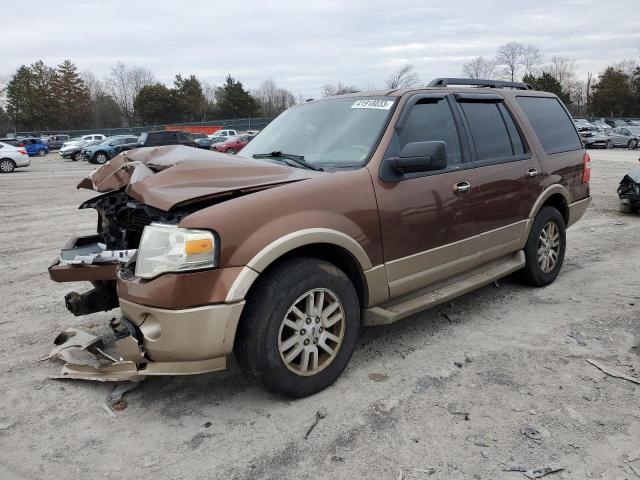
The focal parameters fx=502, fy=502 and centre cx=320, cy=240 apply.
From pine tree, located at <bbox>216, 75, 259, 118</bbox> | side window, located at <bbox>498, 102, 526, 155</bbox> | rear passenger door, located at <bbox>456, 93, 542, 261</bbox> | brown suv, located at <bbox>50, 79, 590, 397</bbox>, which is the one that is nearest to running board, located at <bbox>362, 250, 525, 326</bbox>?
brown suv, located at <bbox>50, 79, 590, 397</bbox>

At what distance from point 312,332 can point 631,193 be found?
875cm

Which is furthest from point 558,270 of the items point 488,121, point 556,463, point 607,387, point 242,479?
point 242,479

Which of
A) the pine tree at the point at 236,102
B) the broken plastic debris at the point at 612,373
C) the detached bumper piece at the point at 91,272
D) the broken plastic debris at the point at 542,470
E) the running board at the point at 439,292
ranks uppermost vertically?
the pine tree at the point at 236,102

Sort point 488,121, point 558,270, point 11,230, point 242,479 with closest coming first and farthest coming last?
point 242,479, point 488,121, point 558,270, point 11,230

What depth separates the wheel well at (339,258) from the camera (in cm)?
318

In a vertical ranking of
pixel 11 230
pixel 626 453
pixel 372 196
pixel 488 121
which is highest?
pixel 488 121

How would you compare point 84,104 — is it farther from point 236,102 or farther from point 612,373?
point 612,373

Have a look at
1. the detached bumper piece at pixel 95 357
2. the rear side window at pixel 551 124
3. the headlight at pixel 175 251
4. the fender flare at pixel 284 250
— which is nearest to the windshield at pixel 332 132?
the fender flare at pixel 284 250

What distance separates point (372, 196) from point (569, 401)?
1.79 metres

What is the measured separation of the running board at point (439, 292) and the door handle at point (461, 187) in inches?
28.7

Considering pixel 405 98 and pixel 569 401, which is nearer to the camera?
pixel 569 401

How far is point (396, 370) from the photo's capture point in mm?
3572

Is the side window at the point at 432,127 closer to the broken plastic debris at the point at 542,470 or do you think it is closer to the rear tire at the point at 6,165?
the broken plastic debris at the point at 542,470

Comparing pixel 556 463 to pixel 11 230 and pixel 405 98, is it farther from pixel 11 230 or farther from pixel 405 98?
pixel 11 230
